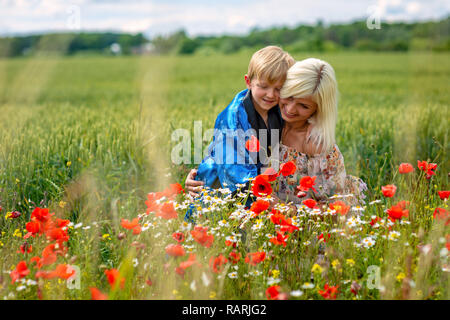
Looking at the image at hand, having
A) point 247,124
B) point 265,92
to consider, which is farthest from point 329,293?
point 265,92

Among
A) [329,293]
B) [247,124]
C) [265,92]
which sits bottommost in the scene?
[329,293]

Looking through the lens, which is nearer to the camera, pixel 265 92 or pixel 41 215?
pixel 41 215

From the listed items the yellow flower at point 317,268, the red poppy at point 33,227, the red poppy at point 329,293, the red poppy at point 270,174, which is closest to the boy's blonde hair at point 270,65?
the red poppy at point 270,174

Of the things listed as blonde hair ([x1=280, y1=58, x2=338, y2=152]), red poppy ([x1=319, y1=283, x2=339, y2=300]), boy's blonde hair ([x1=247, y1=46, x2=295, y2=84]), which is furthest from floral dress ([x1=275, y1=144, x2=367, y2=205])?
red poppy ([x1=319, y1=283, x2=339, y2=300])

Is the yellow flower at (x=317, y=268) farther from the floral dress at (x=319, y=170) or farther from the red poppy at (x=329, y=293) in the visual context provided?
the floral dress at (x=319, y=170)

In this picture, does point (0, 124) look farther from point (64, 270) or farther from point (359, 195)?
point (359, 195)

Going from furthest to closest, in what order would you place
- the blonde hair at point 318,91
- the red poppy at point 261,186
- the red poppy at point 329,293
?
the blonde hair at point 318,91 < the red poppy at point 261,186 < the red poppy at point 329,293

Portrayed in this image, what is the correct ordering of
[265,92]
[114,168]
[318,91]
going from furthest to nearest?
[114,168] → [265,92] → [318,91]

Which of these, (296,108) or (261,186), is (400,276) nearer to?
(261,186)

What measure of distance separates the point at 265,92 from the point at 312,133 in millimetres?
481

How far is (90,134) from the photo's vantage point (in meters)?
4.09

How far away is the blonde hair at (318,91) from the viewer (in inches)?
118

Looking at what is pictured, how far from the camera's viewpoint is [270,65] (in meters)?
3.08

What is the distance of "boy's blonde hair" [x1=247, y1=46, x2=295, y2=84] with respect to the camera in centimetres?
308
